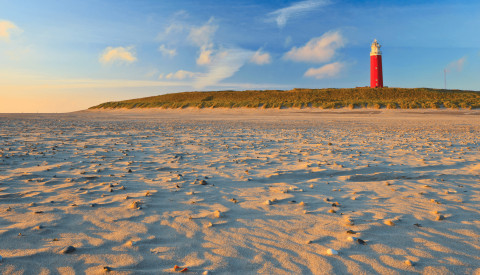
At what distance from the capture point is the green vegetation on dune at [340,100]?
4785 cm

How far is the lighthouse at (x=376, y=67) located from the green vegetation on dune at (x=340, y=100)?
5.84 metres

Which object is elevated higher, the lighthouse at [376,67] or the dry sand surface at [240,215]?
the lighthouse at [376,67]

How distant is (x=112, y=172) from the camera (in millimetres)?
8078

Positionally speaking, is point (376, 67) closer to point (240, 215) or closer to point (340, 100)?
point (340, 100)

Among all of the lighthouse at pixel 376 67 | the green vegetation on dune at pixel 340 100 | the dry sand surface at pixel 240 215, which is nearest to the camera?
the dry sand surface at pixel 240 215

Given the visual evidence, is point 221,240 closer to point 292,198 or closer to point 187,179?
point 292,198

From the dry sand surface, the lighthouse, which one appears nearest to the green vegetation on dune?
the lighthouse

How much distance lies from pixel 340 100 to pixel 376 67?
2341 centimetres

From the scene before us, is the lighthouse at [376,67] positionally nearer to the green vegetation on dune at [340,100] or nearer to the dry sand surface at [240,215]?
the green vegetation on dune at [340,100]

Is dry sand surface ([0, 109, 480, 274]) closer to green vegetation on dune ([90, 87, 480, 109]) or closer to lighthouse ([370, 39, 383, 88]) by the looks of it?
green vegetation on dune ([90, 87, 480, 109])

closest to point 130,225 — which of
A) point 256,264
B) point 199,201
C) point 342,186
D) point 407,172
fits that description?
point 199,201

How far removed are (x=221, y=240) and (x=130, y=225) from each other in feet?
4.50

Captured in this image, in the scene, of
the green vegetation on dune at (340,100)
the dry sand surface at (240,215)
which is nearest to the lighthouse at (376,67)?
the green vegetation on dune at (340,100)

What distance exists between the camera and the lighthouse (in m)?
76.1
